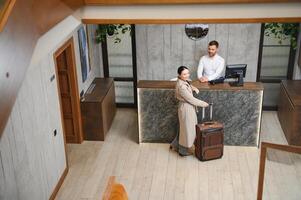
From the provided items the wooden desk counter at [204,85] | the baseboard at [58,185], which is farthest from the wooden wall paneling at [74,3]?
the baseboard at [58,185]

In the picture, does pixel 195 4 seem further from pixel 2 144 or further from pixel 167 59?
pixel 167 59

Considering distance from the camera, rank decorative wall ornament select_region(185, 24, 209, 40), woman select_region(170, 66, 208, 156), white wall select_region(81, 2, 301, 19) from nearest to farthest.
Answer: white wall select_region(81, 2, 301, 19) → woman select_region(170, 66, 208, 156) → decorative wall ornament select_region(185, 24, 209, 40)

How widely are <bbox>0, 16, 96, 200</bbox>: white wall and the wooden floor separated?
1.62 ft

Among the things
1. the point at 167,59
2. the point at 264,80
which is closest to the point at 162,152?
the point at 167,59

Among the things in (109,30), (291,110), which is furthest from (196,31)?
(291,110)

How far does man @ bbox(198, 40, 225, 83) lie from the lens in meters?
7.36

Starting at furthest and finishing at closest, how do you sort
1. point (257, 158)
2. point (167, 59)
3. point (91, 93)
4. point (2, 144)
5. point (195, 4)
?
point (167, 59) < point (91, 93) < point (257, 158) < point (195, 4) < point (2, 144)

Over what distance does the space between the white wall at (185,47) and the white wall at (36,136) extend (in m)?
2.62

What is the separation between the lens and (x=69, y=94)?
23.9ft

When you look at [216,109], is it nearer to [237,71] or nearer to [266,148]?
[237,71]

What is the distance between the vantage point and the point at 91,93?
7766mm

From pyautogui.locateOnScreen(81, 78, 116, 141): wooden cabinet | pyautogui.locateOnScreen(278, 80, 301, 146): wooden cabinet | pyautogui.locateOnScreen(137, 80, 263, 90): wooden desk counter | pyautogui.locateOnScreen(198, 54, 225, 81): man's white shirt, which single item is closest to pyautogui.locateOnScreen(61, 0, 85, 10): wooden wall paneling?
pyautogui.locateOnScreen(137, 80, 263, 90): wooden desk counter

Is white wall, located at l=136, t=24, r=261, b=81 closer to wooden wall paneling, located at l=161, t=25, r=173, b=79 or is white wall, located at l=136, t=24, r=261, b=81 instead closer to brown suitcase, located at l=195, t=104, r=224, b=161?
wooden wall paneling, located at l=161, t=25, r=173, b=79

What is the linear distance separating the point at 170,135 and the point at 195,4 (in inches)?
116
